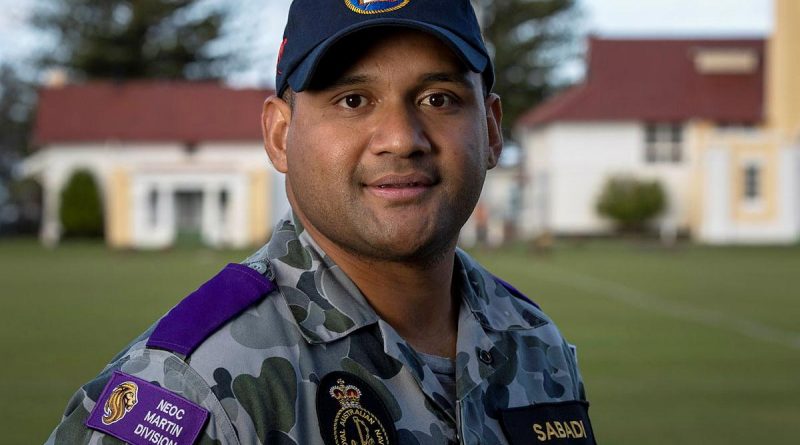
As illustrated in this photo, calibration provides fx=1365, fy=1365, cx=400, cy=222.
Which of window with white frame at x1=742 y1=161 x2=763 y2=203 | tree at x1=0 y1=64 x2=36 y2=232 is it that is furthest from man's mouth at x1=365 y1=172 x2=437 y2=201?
tree at x1=0 y1=64 x2=36 y2=232

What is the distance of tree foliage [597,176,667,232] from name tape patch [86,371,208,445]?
50329 millimetres

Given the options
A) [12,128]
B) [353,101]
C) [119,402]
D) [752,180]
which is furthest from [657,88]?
[119,402]

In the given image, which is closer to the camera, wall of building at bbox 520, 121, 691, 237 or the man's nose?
the man's nose

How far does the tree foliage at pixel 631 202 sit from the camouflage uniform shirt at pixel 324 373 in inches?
1956

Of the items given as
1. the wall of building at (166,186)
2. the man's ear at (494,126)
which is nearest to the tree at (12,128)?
the wall of building at (166,186)

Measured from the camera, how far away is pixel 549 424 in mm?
2602

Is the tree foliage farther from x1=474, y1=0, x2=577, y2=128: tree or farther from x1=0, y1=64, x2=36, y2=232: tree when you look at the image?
x1=0, y1=64, x2=36, y2=232: tree

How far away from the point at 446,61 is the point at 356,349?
1.78ft

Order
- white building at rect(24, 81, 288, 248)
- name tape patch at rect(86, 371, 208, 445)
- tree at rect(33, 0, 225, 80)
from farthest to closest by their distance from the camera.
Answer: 1. tree at rect(33, 0, 225, 80)
2. white building at rect(24, 81, 288, 248)
3. name tape patch at rect(86, 371, 208, 445)

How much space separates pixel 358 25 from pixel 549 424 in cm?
85

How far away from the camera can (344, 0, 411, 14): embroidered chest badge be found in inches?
92.3

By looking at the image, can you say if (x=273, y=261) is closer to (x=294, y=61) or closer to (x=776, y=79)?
(x=294, y=61)

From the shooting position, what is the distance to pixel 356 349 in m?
2.34

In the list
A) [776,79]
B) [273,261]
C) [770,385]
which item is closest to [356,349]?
[273,261]
